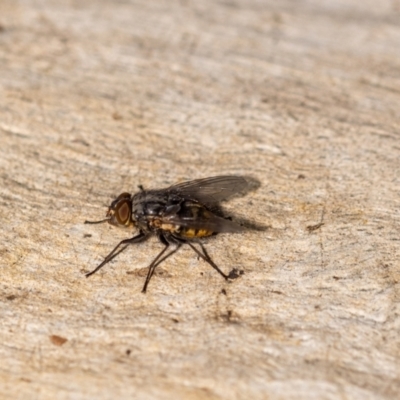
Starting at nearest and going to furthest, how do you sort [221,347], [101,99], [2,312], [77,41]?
[221,347]
[2,312]
[101,99]
[77,41]

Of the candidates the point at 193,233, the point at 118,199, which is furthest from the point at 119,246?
the point at 193,233

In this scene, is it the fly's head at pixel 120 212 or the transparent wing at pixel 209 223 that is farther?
the fly's head at pixel 120 212

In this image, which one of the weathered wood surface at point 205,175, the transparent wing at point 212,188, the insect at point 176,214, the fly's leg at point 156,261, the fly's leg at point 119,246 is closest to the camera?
the weathered wood surface at point 205,175

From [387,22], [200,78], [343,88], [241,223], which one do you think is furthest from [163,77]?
[387,22]

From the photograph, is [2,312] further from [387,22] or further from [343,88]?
[387,22]

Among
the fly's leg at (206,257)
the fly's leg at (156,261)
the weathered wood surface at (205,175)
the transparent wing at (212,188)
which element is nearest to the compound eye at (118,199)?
the weathered wood surface at (205,175)

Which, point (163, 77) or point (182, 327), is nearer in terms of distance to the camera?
point (182, 327)

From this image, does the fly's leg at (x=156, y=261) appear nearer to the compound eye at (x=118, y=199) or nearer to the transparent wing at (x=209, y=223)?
the transparent wing at (x=209, y=223)
